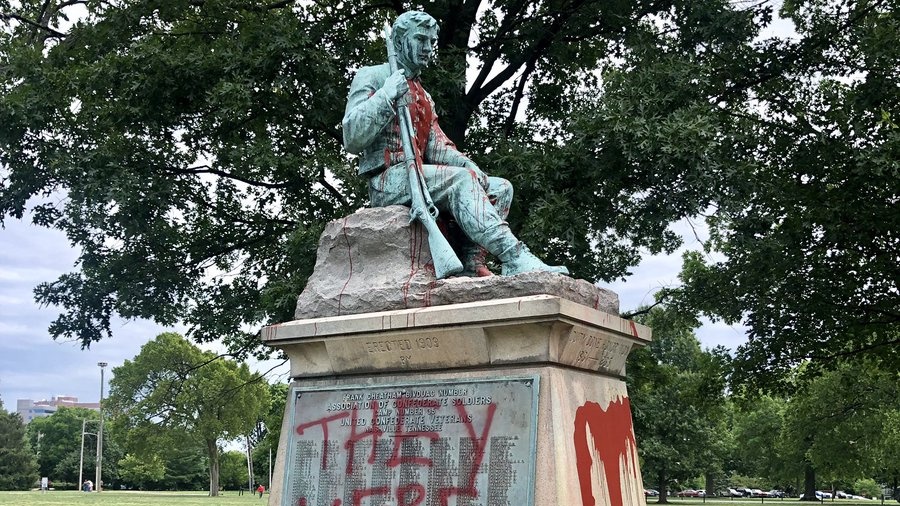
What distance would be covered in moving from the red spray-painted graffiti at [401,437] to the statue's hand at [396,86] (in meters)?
2.04

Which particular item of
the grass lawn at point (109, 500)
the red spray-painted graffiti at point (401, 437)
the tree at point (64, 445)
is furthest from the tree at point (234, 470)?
the red spray-painted graffiti at point (401, 437)

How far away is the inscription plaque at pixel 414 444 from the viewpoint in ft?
16.5

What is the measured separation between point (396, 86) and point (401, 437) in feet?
7.63

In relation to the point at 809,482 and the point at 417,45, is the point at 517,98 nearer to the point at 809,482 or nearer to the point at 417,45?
the point at 417,45

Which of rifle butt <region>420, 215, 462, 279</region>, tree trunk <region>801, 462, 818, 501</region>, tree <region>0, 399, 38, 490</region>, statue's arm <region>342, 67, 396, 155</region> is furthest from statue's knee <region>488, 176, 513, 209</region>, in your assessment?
tree <region>0, 399, 38, 490</region>

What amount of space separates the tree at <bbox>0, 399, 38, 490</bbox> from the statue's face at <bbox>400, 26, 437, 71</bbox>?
222 ft

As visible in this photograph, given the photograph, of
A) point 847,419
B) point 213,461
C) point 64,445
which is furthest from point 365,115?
point 64,445

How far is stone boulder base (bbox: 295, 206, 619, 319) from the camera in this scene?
5.37 metres

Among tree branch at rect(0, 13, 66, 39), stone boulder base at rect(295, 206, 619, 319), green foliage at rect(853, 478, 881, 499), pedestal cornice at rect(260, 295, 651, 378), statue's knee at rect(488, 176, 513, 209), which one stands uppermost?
tree branch at rect(0, 13, 66, 39)

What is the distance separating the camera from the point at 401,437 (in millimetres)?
5410

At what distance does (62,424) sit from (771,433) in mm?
60950

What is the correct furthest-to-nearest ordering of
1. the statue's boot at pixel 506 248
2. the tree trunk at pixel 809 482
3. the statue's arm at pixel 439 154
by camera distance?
the tree trunk at pixel 809 482
the statue's arm at pixel 439 154
the statue's boot at pixel 506 248

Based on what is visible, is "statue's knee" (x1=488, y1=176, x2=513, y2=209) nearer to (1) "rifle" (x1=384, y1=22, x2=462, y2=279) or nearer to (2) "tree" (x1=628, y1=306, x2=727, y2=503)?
(1) "rifle" (x1=384, y1=22, x2=462, y2=279)

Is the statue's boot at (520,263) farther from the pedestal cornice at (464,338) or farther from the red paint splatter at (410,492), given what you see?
the red paint splatter at (410,492)
